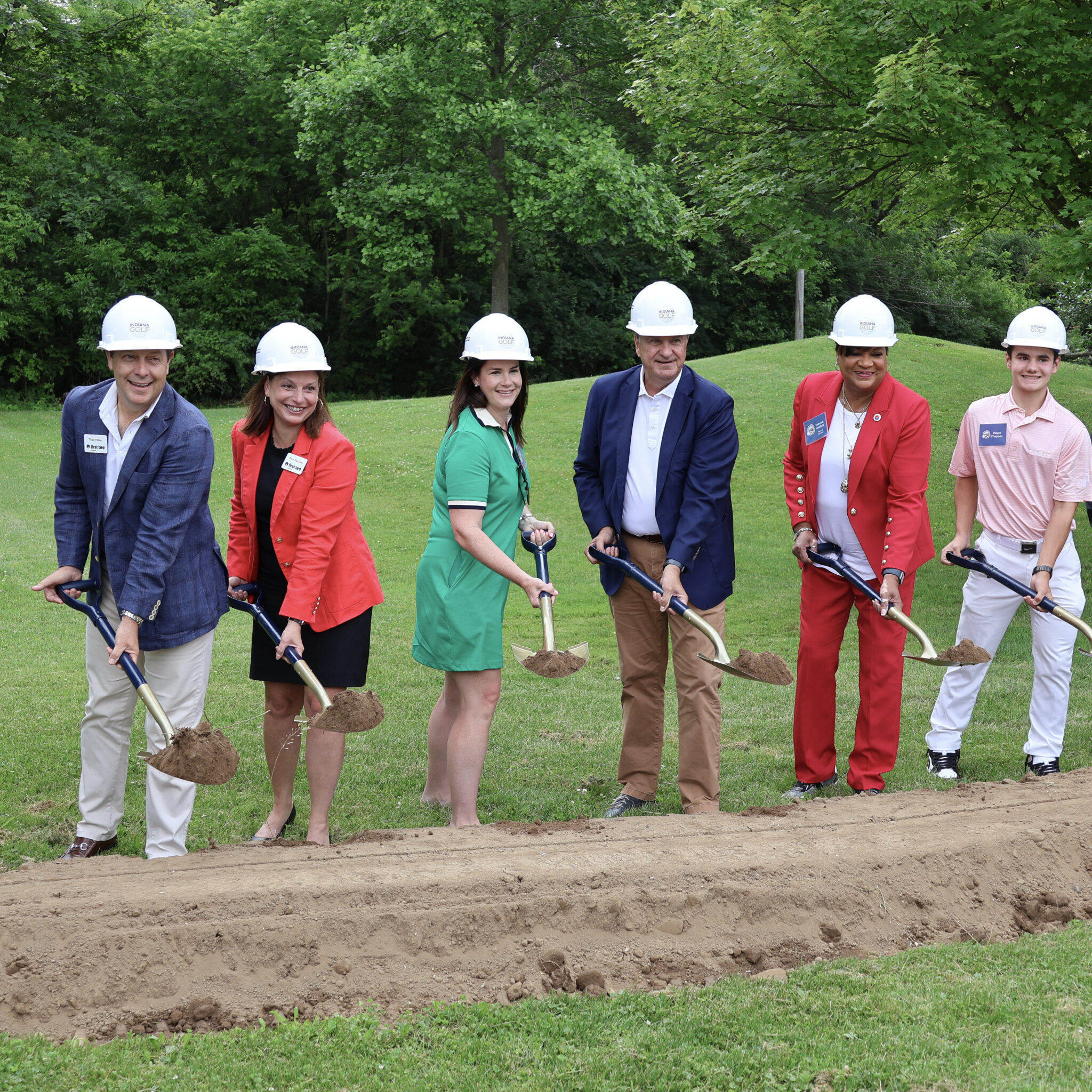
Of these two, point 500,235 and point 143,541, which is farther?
point 500,235

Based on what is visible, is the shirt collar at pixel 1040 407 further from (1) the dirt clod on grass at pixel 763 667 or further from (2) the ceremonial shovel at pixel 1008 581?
(1) the dirt clod on grass at pixel 763 667

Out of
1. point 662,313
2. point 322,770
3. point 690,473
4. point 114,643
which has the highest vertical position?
point 662,313

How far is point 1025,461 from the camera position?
5762mm

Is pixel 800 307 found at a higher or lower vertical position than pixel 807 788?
higher

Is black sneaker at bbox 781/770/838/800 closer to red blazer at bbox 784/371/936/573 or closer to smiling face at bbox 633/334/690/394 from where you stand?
red blazer at bbox 784/371/936/573

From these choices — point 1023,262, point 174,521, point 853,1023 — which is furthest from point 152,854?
point 1023,262

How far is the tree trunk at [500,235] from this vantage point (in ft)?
90.2

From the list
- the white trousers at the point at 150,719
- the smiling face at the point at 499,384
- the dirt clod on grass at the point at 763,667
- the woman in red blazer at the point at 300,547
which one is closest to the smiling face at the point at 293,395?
the woman in red blazer at the point at 300,547

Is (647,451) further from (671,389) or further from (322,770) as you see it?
(322,770)

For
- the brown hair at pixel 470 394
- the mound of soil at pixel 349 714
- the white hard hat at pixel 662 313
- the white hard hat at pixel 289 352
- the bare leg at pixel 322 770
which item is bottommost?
the bare leg at pixel 322 770

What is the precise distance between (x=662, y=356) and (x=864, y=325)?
99 centimetres

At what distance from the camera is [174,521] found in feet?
14.2

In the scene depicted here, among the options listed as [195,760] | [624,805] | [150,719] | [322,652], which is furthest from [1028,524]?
[150,719]

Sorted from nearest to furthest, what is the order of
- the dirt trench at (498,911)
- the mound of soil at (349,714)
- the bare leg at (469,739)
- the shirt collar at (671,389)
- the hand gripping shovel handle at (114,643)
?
Answer: the dirt trench at (498,911) → the hand gripping shovel handle at (114,643) → the mound of soil at (349,714) → the bare leg at (469,739) → the shirt collar at (671,389)
